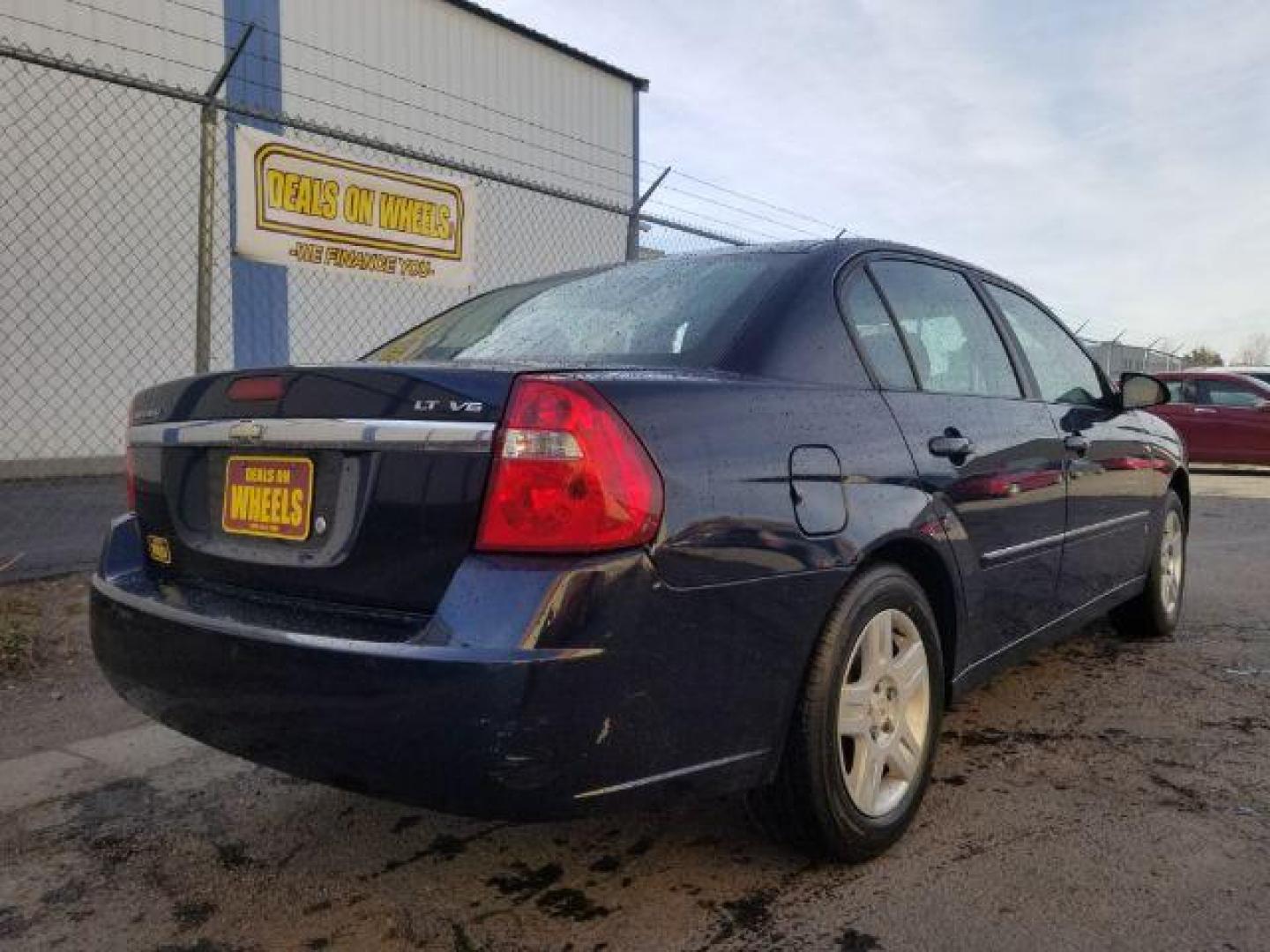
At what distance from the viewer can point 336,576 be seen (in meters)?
1.93

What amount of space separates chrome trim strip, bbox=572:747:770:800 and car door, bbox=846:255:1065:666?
915 mm

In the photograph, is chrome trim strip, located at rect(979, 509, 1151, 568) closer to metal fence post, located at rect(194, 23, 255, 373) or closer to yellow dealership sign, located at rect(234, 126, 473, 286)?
metal fence post, located at rect(194, 23, 255, 373)

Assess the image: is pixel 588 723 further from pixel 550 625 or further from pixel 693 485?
pixel 693 485

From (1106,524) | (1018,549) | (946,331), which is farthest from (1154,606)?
(946,331)

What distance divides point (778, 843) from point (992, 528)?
112 centimetres

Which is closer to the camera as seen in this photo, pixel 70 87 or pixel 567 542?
pixel 567 542

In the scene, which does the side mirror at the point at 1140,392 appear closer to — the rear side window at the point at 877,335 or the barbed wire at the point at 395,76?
the rear side window at the point at 877,335

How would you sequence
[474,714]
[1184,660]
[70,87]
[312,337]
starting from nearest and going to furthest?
[474,714] < [1184,660] < [70,87] < [312,337]

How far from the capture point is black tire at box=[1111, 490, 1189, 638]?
4355 millimetres

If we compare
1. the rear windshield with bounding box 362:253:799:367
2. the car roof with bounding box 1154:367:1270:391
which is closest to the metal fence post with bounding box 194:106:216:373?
the rear windshield with bounding box 362:253:799:367

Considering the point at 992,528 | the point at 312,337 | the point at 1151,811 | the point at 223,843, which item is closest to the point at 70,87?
the point at 312,337

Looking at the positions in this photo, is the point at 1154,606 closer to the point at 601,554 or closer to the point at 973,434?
the point at 973,434

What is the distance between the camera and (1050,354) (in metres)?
3.80

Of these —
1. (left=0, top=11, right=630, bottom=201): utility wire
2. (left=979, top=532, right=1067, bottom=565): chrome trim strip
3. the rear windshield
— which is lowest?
(left=979, top=532, right=1067, bottom=565): chrome trim strip
